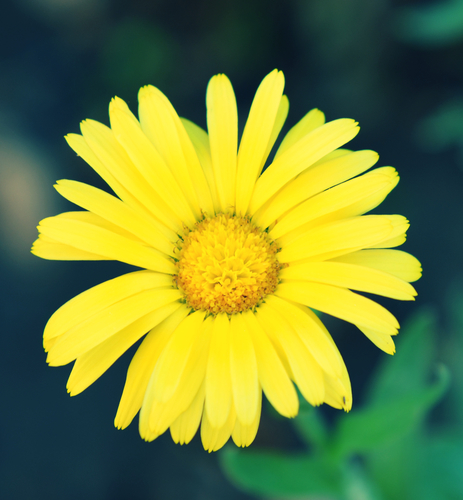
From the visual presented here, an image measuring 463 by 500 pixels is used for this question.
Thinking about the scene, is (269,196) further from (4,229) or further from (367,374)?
(4,229)

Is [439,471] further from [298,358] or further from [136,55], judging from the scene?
[136,55]

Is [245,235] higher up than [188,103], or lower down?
lower down

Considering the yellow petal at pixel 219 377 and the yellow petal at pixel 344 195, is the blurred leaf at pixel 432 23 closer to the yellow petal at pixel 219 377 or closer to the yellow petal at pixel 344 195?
the yellow petal at pixel 344 195

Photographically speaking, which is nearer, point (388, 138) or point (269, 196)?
point (269, 196)

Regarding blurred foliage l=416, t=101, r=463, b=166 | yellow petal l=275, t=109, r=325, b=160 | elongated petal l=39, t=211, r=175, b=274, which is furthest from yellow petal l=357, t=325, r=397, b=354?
blurred foliage l=416, t=101, r=463, b=166

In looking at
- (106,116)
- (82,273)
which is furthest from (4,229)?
(106,116)

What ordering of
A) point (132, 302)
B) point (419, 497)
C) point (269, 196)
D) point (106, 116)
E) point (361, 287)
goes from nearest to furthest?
point (361, 287), point (132, 302), point (269, 196), point (419, 497), point (106, 116)

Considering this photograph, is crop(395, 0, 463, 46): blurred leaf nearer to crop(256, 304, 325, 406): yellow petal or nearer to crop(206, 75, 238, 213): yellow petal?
crop(206, 75, 238, 213): yellow petal
